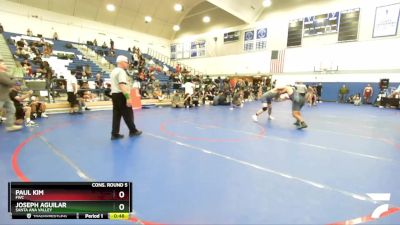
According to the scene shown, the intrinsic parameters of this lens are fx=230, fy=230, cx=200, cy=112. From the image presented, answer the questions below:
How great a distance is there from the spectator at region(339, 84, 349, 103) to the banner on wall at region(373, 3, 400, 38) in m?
3.98

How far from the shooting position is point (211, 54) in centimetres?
2641

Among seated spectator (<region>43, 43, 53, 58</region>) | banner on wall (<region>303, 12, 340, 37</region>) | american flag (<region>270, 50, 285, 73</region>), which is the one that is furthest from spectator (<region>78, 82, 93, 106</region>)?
A: banner on wall (<region>303, 12, 340, 37</region>)

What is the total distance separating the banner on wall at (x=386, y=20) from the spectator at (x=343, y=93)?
3983mm

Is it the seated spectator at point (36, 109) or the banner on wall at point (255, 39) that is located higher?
the banner on wall at point (255, 39)

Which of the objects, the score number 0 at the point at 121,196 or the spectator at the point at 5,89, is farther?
the spectator at the point at 5,89

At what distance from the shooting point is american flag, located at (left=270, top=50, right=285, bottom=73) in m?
20.9

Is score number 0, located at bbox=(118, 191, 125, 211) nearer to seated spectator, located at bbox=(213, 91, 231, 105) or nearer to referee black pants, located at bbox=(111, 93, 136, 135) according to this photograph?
referee black pants, located at bbox=(111, 93, 136, 135)

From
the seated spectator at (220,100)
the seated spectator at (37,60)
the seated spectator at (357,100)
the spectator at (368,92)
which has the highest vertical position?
the seated spectator at (37,60)

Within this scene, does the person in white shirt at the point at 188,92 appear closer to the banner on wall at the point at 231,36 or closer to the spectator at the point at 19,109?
the spectator at the point at 19,109
